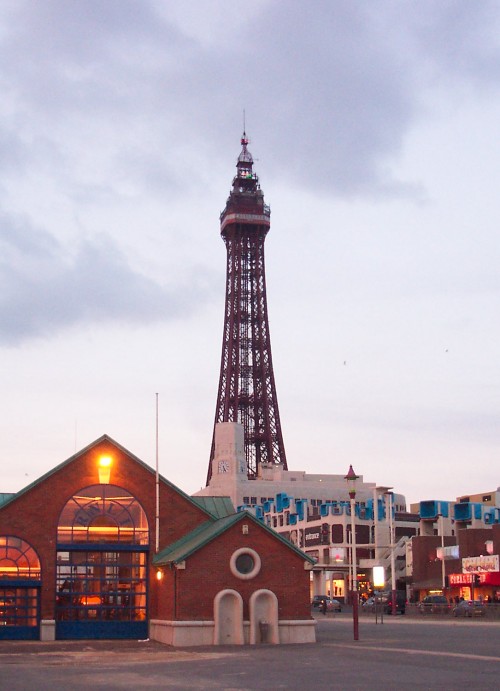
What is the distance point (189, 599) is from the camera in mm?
40531

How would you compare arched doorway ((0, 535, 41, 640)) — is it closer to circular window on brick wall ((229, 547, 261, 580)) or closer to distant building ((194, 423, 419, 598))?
circular window on brick wall ((229, 547, 261, 580))

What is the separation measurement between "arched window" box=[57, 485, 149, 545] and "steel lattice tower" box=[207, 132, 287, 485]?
12118 centimetres

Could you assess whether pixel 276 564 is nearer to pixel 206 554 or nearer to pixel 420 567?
pixel 206 554

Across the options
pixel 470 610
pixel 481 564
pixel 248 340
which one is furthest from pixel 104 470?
pixel 248 340

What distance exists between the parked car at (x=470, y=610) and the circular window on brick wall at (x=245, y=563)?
3480 centimetres

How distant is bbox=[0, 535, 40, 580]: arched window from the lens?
1711 inches

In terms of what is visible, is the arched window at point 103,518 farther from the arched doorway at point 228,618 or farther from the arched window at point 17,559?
the arched doorway at point 228,618

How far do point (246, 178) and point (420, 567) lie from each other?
318ft

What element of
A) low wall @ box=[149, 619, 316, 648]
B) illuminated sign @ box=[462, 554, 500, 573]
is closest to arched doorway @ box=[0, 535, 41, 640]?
low wall @ box=[149, 619, 316, 648]

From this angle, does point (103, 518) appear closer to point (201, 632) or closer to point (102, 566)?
point (102, 566)

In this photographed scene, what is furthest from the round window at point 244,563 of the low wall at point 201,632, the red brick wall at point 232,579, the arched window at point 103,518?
the arched window at point 103,518

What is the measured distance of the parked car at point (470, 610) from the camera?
233 feet

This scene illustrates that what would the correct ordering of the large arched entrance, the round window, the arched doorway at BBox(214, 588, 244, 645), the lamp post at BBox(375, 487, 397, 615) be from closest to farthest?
the arched doorway at BBox(214, 588, 244, 645) → the round window → the large arched entrance → the lamp post at BBox(375, 487, 397, 615)

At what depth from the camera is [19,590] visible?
1711 inches
